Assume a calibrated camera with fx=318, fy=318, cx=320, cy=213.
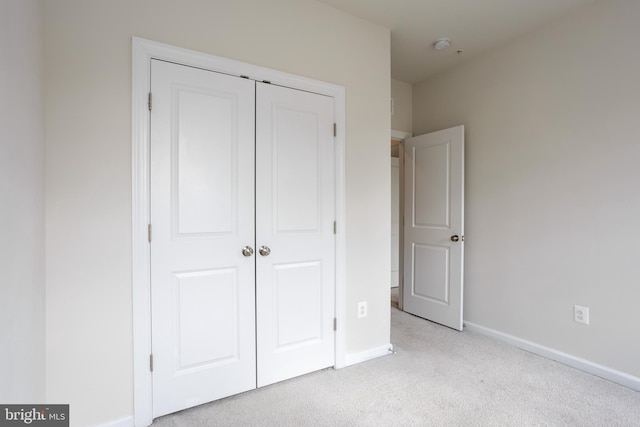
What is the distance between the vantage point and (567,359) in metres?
2.39

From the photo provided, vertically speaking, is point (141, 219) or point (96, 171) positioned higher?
point (96, 171)

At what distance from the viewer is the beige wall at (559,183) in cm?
212

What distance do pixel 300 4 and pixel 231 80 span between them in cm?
77

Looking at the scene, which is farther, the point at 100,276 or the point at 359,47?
the point at 359,47

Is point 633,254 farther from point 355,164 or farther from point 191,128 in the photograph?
point 191,128

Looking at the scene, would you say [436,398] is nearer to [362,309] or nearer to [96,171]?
[362,309]

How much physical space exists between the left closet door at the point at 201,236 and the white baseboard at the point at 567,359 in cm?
220

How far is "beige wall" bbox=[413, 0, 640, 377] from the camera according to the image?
212 centimetres

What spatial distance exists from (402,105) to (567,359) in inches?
111

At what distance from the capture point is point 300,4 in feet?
7.07

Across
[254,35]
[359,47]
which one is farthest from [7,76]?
[359,47]

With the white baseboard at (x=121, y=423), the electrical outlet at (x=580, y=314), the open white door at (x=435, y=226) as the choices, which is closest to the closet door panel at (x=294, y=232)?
the white baseboard at (x=121, y=423)

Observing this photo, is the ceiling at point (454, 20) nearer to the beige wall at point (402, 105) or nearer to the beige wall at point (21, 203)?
the beige wall at point (402, 105)

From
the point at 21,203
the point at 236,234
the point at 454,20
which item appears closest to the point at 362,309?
the point at 236,234
